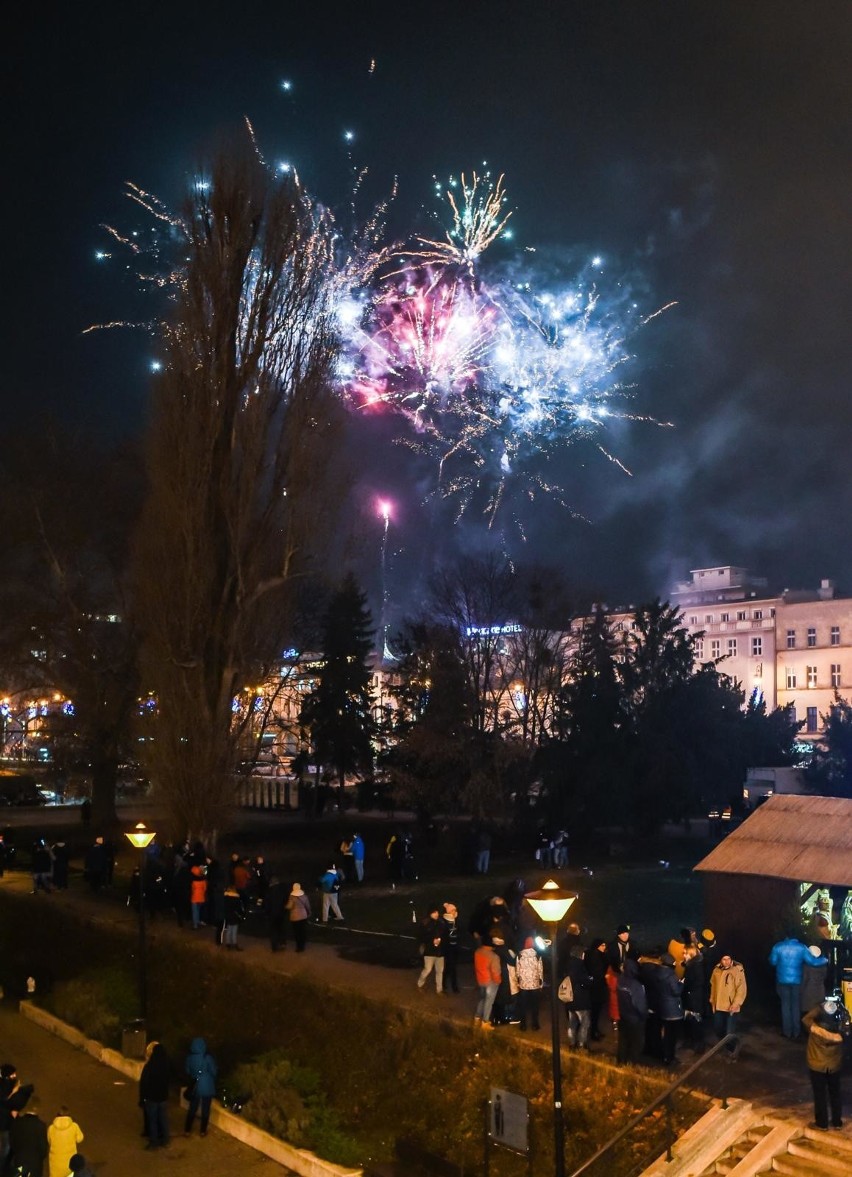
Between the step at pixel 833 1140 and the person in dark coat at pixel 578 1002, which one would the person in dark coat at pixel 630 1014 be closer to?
the person in dark coat at pixel 578 1002

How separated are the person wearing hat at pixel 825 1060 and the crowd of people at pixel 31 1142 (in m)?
6.77

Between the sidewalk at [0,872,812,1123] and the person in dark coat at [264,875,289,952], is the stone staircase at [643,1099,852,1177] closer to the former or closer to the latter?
the sidewalk at [0,872,812,1123]

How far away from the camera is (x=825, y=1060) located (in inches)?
419

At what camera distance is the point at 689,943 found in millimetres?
14219

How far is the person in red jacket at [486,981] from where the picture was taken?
46.3 ft

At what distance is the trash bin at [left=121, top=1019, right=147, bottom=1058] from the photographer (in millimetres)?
16844

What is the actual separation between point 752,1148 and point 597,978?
2727 millimetres

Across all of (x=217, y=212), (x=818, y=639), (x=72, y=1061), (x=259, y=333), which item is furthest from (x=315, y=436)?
(x=818, y=639)

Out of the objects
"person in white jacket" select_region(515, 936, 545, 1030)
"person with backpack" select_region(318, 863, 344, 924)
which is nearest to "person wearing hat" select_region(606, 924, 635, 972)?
"person in white jacket" select_region(515, 936, 545, 1030)

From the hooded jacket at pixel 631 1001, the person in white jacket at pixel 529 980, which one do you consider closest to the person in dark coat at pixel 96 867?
the person in white jacket at pixel 529 980

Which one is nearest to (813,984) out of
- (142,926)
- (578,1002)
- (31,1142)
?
(578,1002)

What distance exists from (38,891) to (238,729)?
574 cm

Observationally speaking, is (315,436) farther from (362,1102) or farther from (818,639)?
(818,639)

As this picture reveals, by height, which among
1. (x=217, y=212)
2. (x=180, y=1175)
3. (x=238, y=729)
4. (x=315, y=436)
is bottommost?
(x=180, y=1175)
